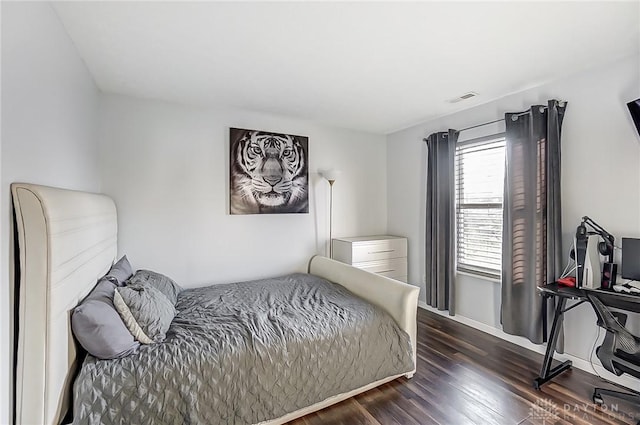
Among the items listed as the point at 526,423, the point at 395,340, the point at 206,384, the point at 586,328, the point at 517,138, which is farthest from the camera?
the point at 517,138

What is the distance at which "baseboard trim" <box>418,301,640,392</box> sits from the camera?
86.7 inches

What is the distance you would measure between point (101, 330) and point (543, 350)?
3.40 metres

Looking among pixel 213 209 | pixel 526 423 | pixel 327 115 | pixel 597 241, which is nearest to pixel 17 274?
pixel 213 209

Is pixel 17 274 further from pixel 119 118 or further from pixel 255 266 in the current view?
pixel 255 266

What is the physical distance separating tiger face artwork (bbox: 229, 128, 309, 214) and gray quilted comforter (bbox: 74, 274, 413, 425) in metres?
1.23

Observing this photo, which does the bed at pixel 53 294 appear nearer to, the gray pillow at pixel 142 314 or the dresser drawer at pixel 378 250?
the gray pillow at pixel 142 314

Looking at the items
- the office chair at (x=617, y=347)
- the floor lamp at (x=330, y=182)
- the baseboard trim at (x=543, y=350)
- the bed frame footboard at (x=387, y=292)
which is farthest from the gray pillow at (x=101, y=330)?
the baseboard trim at (x=543, y=350)

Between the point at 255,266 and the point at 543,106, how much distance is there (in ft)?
10.6

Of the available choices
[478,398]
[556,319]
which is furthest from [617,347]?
[478,398]

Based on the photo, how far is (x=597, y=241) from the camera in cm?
230

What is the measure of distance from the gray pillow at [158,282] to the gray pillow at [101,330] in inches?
23.4

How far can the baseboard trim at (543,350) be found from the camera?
2.20 metres

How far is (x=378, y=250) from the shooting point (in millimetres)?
3799

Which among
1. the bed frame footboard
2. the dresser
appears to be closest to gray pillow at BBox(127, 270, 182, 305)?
the bed frame footboard
